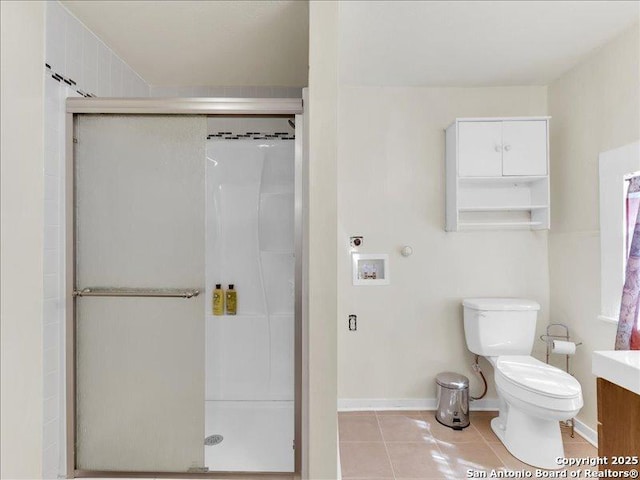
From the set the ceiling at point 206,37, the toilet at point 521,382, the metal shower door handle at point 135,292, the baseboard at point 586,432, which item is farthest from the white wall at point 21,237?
the baseboard at point 586,432

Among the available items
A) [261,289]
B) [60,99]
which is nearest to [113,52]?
[60,99]

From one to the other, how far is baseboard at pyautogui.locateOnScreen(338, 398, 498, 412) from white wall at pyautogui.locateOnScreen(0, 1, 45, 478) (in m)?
2.49

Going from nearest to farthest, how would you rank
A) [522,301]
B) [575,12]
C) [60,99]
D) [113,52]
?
[60,99] < [575,12] < [113,52] < [522,301]

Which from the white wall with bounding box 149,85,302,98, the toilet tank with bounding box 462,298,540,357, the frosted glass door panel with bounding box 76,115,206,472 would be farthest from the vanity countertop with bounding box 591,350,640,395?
the white wall with bounding box 149,85,302,98

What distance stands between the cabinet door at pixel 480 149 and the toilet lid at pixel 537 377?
1220 mm

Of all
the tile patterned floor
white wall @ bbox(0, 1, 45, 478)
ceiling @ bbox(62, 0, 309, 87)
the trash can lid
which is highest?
ceiling @ bbox(62, 0, 309, 87)

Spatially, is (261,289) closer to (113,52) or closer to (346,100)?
(346,100)

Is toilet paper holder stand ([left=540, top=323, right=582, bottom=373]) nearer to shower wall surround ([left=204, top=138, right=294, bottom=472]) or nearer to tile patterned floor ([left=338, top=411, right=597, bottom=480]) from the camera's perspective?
tile patterned floor ([left=338, top=411, right=597, bottom=480])

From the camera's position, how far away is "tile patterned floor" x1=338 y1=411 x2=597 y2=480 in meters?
2.13

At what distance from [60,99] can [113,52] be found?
0.64m

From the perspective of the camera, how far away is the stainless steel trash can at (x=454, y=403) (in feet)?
8.55

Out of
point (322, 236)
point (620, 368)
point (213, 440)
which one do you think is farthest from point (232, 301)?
point (620, 368)

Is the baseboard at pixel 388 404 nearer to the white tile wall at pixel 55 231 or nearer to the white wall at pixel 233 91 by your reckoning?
the white tile wall at pixel 55 231

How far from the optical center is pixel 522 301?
2.71 meters
